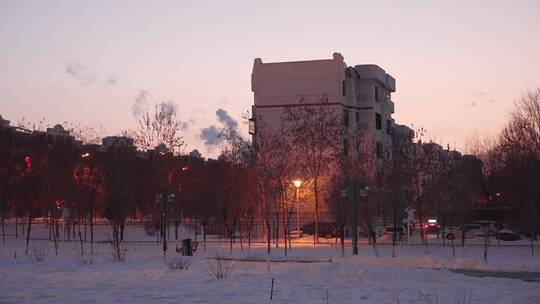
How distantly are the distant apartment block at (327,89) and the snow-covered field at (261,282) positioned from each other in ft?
114

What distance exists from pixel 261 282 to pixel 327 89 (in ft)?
141

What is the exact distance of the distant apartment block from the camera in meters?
60.9

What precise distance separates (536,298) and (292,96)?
1848 inches

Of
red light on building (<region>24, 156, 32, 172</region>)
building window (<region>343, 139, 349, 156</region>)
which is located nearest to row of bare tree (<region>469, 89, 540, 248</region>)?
building window (<region>343, 139, 349, 156</region>)

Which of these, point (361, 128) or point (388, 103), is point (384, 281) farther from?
point (388, 103)

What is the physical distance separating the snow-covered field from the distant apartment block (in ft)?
114

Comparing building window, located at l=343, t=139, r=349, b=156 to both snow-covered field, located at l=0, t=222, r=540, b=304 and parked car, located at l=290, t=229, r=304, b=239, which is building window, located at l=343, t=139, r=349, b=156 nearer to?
parked car, located at l=290, t=229, r=304, b=239

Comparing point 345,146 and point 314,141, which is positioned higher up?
point 345,146

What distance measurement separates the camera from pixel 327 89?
200 ft

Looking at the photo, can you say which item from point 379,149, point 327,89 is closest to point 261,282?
point 327,89

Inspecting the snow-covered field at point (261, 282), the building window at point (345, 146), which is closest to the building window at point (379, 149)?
the building window at point (345, 146)

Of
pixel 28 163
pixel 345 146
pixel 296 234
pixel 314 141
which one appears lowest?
pixel 296 234

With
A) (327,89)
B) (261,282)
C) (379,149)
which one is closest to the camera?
(261,282)

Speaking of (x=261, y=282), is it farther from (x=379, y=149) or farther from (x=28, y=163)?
(x=379, y=149)
